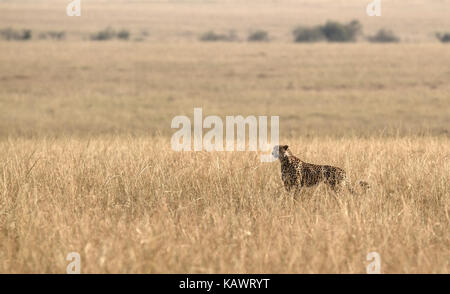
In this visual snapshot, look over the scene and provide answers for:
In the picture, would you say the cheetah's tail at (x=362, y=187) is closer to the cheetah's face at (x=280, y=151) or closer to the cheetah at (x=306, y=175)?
the cheetah at (x=306, y=175)

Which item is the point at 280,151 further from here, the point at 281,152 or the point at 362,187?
the point at 362,187

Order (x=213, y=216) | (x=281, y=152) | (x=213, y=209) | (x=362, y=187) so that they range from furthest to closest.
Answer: (x=281, y=152)
(x=362, y=187)
(x=213, y=209)
(x=213, y=216)

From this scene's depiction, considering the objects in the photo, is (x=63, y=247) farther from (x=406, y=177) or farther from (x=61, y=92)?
(x=61, y=92)

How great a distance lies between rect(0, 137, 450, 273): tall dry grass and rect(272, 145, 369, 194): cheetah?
12 cm

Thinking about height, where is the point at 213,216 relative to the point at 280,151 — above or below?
below

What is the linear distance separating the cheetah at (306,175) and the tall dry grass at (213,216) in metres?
0.12

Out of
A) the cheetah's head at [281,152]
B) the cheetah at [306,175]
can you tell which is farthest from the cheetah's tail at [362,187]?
the cheetah's head at [281,152]

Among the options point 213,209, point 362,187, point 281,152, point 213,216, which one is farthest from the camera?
point 281,152

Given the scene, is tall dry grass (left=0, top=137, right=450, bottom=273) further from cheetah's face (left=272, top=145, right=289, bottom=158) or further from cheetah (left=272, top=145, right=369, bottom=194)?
cheetah's face (left=272, top=145, right=289, bottom=158)

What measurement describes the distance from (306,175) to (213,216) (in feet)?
4.55

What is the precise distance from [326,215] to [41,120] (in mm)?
15155

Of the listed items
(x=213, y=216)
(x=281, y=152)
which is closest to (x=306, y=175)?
(x=281, y=152)

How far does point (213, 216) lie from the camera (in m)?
5.21

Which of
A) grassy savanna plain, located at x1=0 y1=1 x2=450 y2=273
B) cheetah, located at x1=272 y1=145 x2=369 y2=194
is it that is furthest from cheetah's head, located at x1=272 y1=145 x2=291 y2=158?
grassy savanna plain, located at x1=0 y1=1 x2=450 y2=273
